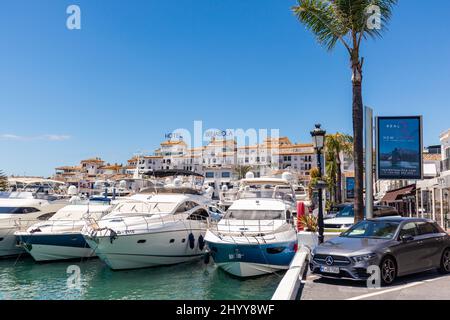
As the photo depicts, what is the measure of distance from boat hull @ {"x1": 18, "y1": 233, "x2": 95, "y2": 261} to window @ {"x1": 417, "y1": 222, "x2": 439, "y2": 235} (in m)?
16.1

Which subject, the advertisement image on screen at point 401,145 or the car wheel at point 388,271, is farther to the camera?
the advertisement image on screen at point 401,145

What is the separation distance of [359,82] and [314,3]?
12.6ft

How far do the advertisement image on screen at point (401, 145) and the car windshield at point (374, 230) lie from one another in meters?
7.23

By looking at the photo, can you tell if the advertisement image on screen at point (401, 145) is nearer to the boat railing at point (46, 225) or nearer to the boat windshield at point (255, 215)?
the boat windshield at point (255, 215)

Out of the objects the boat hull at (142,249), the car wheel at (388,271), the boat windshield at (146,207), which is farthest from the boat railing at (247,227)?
the car wheel at (388,271)

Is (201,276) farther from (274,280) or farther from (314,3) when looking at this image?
(314,3)

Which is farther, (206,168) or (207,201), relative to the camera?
(206,168)

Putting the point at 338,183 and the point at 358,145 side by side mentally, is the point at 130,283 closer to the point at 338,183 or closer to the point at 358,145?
the point at 358,145

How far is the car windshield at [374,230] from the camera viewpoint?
1102cm

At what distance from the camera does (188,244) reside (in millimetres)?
20578

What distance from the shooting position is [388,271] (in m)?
10.3

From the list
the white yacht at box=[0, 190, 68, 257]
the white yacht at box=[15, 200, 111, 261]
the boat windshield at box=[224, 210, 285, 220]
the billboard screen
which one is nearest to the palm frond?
the boat windshield at box=[224, 210, 285, 220]
